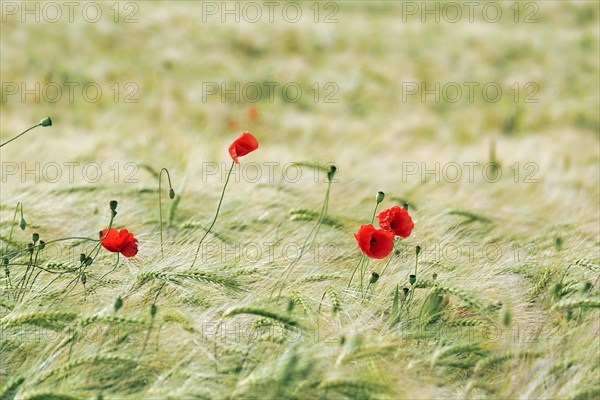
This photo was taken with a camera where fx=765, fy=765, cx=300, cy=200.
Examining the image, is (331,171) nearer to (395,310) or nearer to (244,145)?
(244,145)

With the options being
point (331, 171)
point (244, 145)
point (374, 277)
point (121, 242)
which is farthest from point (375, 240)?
point (121, 242)

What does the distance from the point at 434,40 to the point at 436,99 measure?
6.75ft

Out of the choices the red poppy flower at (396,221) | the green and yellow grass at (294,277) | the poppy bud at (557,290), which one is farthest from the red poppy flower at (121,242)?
the poppy bud at (557,290)

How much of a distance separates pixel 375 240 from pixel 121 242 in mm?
647

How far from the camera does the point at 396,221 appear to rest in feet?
6.73

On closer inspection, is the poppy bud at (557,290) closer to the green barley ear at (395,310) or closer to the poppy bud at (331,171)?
the green barley ear at (395,310)

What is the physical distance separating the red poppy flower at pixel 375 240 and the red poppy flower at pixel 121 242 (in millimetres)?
571

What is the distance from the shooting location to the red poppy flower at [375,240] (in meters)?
1.94

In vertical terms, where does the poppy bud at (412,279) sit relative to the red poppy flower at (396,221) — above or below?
below

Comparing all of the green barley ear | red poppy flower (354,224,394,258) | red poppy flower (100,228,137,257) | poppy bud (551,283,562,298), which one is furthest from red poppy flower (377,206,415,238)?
red poppy flower (100,228,137,257)

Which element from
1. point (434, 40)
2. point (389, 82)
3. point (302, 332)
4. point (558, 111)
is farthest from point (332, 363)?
point (434, 40)

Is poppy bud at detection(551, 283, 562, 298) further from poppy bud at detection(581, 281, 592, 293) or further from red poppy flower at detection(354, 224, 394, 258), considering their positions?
red poppy flower at detection(354, 224, 394, 258)

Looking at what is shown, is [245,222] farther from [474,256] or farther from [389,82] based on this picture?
[389,82]

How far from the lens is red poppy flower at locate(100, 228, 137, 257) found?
1932mm
